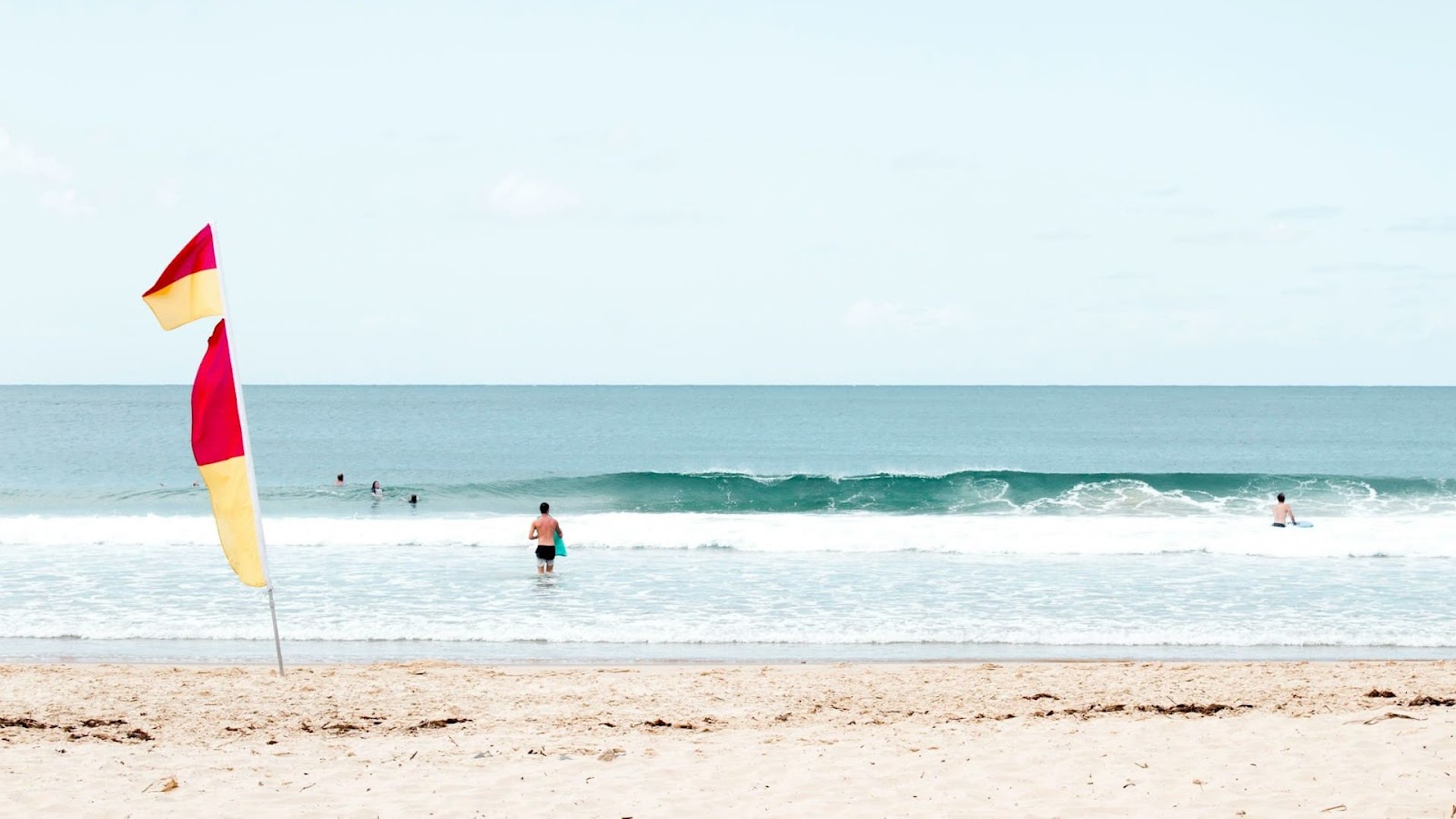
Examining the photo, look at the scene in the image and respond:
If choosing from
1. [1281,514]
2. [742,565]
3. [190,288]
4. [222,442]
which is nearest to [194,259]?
[190,288]

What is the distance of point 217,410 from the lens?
912cm

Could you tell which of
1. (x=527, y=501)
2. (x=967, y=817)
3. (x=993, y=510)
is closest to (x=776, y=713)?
(x=967, y=817)

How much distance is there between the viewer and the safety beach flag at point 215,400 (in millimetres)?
9070

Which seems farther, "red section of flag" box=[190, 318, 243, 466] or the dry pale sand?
"red section of flag" box=[190, 318, 243, 466]

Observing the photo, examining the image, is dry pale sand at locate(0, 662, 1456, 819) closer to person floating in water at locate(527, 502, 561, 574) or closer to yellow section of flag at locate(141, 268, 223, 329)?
yellow section of flag at locate(141, 268, 223, 329)

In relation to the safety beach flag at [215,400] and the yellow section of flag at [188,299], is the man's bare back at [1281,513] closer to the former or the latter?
the safety beach flag at [215,400]

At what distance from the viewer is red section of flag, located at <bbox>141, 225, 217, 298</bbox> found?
9.02 meters

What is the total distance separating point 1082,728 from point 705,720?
2.75m

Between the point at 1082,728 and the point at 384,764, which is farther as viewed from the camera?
the point at 1082,728

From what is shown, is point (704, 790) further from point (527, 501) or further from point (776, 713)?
point (527, 501)

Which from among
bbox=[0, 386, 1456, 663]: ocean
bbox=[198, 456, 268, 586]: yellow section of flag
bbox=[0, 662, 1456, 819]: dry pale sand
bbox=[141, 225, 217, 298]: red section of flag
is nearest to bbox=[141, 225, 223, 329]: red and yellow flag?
bbox=[141, 225, 217, 298]: red section of flag

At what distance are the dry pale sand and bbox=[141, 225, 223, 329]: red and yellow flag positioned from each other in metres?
3.09

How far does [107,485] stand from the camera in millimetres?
39719

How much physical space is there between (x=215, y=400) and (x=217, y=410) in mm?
79
